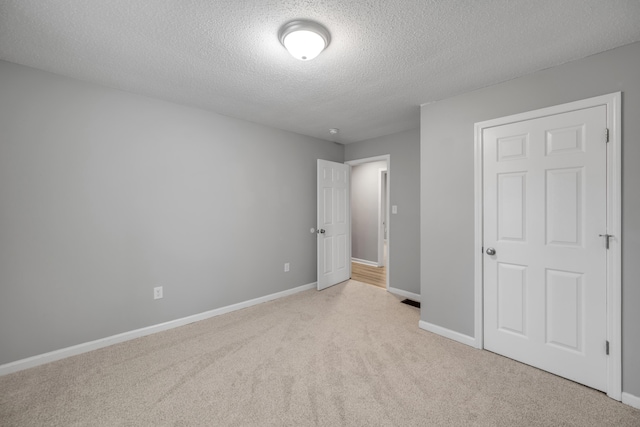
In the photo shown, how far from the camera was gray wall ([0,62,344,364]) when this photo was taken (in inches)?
82.1

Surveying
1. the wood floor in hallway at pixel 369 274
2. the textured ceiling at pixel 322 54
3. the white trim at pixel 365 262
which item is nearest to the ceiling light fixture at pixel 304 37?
the textured ceiling at pixel 322 54

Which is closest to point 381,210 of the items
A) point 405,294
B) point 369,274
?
point 369,274

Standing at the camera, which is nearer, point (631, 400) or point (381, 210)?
point (631, 400)

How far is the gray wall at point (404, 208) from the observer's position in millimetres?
3785

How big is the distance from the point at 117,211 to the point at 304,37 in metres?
2.31

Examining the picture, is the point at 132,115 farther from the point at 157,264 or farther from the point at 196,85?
the point at 157,264

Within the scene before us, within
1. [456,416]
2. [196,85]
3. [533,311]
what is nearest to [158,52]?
[196,85]

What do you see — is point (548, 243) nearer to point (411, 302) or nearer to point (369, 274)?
point (411, 302)

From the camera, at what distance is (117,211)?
98.6 inches

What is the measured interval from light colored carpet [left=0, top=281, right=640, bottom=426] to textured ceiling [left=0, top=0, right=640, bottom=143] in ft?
7.91

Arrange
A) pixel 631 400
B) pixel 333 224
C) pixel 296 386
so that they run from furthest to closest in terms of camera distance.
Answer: pixel 333 224
pixel 296 386
pixel 631 400

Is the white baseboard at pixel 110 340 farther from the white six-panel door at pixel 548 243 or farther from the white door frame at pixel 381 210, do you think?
the white door frame at pixel 381 210

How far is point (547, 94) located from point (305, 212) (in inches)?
121

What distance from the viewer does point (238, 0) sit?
1425 mm
